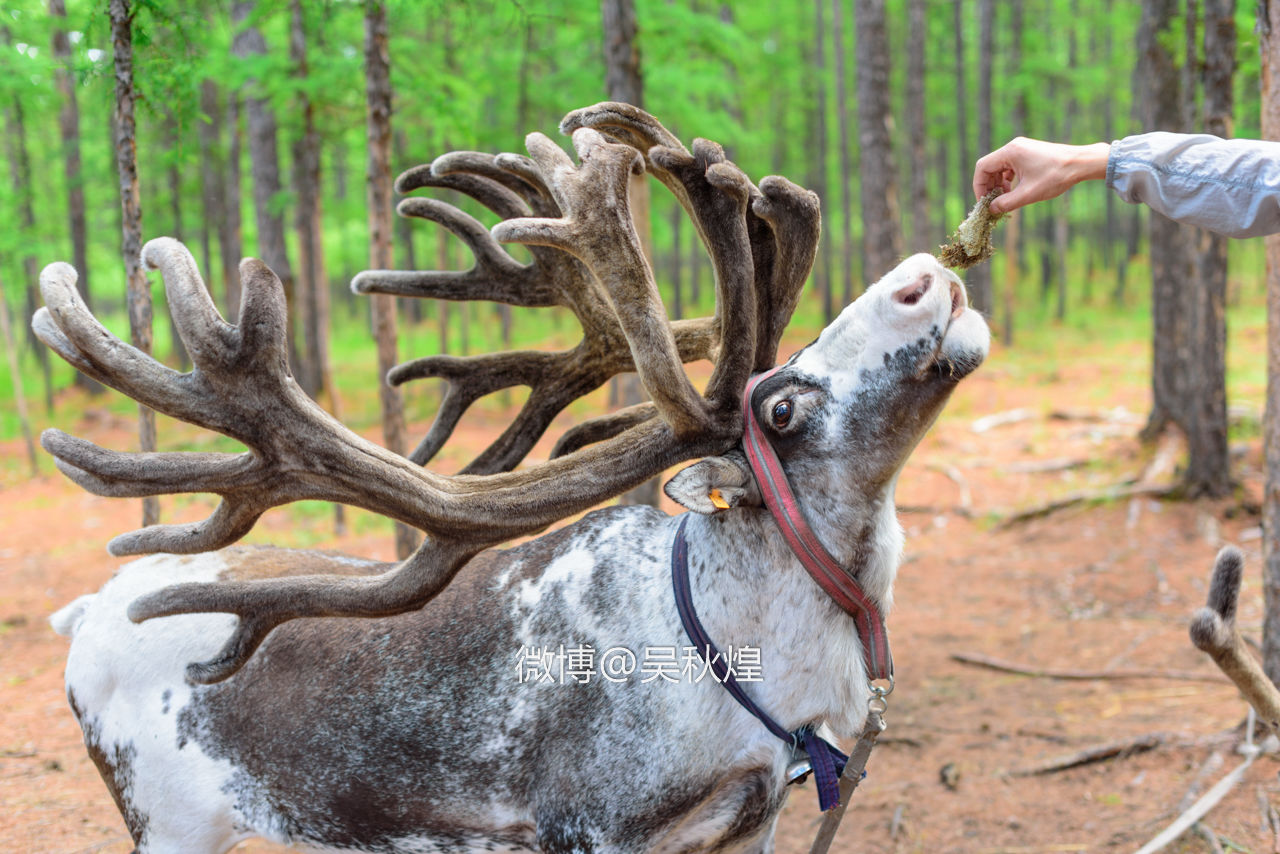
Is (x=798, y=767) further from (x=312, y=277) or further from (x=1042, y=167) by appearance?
(x=312, y=277)

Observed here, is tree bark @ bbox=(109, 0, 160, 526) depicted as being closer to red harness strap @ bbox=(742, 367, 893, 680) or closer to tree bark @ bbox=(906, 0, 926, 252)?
red harness strap @ bbox=(742, 367, 893, 680)

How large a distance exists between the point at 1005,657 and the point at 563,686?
515cm

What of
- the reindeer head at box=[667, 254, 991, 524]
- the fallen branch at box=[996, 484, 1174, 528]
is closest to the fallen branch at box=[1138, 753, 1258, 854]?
the reindeer head at box=[667, 254, 991, 524]

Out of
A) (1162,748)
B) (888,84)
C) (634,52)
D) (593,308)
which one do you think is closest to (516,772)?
(593,308)

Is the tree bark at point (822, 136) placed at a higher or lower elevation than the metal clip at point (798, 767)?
higher

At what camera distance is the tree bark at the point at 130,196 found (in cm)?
460

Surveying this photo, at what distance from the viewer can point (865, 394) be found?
2.56 metres

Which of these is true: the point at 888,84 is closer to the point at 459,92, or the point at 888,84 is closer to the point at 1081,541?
the point at 459,92

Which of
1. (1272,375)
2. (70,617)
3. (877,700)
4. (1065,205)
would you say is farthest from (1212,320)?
(1065,205)

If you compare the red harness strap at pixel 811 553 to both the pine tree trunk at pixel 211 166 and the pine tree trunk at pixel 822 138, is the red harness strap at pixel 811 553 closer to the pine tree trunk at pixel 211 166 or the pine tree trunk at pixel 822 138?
the pine tree trunk at pixel 211 166

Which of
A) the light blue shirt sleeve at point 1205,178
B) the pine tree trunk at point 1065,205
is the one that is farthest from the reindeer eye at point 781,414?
the pine tree trunk at point 1065,205

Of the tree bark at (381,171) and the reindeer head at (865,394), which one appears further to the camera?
the tree bark at (381,171)

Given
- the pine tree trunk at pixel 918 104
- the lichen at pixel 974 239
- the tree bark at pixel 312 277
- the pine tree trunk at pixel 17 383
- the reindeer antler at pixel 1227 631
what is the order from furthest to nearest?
the pine tree trunk at pixel 918 104, the tree bark at pixel 312 277, the pine tree trunk at pixel 17 383, the reindeer antler at pixel 1227 631, the lichen at pixel 974 239

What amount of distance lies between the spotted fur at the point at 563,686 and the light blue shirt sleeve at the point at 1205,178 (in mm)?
591
